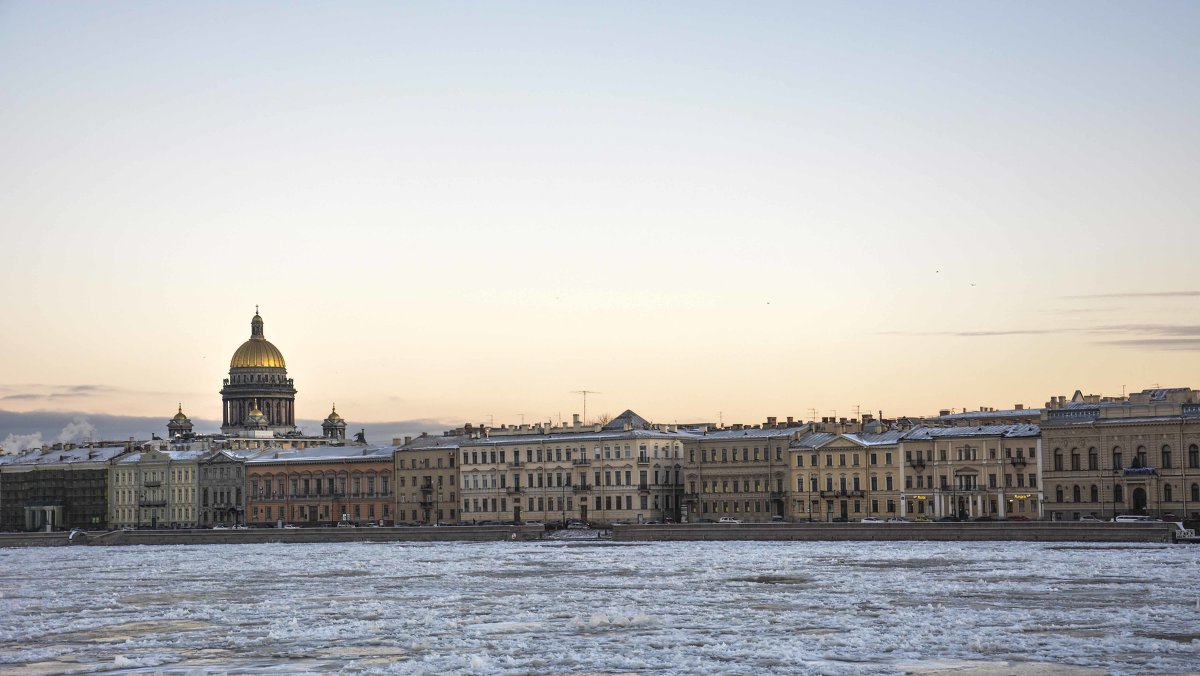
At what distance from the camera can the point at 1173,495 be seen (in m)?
84.9

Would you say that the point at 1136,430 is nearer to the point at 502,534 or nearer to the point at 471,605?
the point at 502,534

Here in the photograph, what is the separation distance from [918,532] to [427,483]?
4409cm

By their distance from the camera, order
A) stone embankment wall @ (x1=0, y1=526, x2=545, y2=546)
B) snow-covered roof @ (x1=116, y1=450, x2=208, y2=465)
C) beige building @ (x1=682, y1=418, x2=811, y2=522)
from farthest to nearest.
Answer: snow-covered roof @ (x1=116, y1=450, x2=208, y2=465) < beige building @ (x1=682, y1=418, x2=811, y2=522) < stone embankment wall @ (x1=0, y1=526, x2=545, y2=546)

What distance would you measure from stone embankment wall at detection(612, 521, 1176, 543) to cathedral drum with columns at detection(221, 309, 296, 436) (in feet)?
242

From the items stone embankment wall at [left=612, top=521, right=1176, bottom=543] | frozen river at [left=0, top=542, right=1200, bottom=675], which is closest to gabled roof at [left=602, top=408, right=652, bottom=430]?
stone embankment wall at [left=612, top=521, right=1176, bottom=543]

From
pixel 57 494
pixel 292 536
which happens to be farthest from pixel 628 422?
pixel 57 494

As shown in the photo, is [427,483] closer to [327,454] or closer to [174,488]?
[327,454]

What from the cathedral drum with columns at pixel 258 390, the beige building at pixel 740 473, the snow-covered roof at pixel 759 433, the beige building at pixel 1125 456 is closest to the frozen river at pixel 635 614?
the beige building at pixel 1125 456

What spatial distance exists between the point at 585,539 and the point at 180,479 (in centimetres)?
→ 4918

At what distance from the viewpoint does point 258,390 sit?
160m

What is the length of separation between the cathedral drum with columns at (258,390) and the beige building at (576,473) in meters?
48.2

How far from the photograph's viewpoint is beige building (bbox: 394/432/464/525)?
115438 mm

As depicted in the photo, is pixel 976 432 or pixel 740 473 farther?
pixel 740 473

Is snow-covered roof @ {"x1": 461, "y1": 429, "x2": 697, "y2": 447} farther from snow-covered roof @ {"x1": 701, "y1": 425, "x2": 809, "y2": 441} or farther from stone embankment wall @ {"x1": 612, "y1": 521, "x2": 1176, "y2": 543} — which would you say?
stone embankment wall @ {"x1": 612, "y1": 521, "x2": 1176, "y2": 543}
